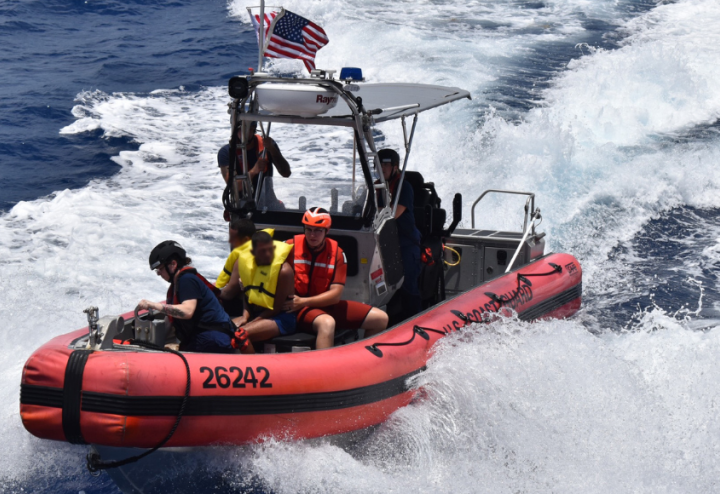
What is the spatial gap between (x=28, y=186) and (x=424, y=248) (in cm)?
585

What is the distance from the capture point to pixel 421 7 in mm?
18000

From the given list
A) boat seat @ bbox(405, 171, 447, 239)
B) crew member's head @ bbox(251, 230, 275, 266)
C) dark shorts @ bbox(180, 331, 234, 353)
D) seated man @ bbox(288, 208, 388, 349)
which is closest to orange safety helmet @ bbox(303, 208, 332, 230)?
seated man @ bbox(288, 208, 388, 349)

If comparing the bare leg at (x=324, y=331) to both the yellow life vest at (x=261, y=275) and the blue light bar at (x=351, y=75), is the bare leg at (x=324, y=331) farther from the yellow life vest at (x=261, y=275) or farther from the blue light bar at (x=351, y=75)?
the blue light bar at (x=351, y=75)

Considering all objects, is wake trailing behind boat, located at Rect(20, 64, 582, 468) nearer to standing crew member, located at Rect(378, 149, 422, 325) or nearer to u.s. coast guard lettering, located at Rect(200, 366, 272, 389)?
u.s. coast guard lettering, located at Rect(200, 366, 272, 389)

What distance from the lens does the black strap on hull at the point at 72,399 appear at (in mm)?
4156

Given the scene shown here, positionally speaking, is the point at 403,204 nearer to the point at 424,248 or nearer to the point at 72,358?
the point at 424,248

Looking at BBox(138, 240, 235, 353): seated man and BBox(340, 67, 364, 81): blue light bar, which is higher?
BBox(340, 67, 364, 81): blue light bar

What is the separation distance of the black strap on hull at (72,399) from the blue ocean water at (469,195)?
634 mm

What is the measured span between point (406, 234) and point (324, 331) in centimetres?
122

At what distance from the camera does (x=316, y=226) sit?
493cm

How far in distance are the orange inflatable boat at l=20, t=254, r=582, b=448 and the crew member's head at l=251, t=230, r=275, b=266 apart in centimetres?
58

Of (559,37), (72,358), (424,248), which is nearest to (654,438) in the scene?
(424,248)

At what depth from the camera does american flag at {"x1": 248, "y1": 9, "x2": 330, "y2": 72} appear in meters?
5.18

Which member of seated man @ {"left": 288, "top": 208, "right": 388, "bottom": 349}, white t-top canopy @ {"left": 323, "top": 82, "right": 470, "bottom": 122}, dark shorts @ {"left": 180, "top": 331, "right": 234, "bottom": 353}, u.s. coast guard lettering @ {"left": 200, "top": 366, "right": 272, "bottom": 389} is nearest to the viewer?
u.s. coast guard lettering @ {"left": 200, "top": 366, "right": 272, "bottom": 389}
